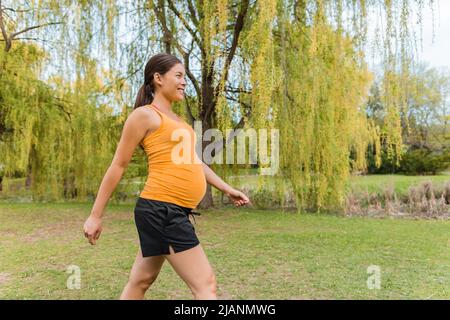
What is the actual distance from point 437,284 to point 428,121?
22015 mm

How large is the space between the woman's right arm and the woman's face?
0.54 feet

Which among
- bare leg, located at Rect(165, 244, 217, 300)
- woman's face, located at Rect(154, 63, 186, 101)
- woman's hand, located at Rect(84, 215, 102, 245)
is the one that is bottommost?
bare leg, located at Rect(165, 244, 217, 300)

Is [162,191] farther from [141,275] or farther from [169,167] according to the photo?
[141,275]

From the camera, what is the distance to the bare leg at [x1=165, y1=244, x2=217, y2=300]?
4.71 ft

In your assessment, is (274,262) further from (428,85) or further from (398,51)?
(428,85)

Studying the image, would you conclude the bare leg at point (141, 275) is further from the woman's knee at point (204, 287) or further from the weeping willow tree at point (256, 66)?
the weeping willow tree at point (256, 66)

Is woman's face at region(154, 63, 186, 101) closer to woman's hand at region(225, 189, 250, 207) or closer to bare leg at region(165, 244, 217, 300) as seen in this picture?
woman's hand at region(225, 189, 250, 207)

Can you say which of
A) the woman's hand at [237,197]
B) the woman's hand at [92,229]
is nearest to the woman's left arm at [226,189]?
the woman's hand at [237,197]

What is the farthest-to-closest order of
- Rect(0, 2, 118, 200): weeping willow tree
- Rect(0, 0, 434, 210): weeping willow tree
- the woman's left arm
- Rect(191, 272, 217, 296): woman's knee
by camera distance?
1. Rect(0, 2, 118, 200): weeping willow tree
2. Rect(0, 0, 434, 210): weeping willow tree
3. the woman's left arm
4. Rect(191, 272, 217, 296): woman's knee

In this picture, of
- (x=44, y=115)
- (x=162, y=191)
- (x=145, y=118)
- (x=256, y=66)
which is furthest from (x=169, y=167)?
(x=44, y=115)

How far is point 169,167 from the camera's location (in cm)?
152

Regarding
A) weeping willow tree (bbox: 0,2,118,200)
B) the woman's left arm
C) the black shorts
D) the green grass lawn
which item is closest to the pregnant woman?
the black shorts

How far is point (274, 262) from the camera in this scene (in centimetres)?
386

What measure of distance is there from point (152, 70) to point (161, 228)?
681 mm
